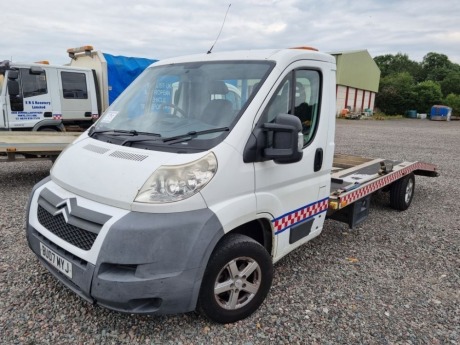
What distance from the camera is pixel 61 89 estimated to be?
988cm

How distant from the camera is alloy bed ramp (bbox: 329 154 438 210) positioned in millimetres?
4020

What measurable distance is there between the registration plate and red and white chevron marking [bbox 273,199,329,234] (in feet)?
5.15

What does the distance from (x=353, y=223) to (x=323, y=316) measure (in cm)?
165

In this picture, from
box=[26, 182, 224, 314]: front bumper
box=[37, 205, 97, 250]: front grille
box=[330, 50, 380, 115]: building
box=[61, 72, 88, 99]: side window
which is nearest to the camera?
box=[26, 182, 224, 314]: front bumper

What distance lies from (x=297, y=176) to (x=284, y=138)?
648 mm

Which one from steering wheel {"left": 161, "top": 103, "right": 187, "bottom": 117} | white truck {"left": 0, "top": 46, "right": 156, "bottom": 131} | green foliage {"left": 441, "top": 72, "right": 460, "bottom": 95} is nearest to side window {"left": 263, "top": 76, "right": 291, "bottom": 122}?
steering wheel {"left": 161, "top": 103, "right": 187, "bottom": 117}

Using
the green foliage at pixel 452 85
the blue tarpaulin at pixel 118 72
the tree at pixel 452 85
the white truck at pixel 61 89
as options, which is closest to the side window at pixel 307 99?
the white truck at pixel 61 89

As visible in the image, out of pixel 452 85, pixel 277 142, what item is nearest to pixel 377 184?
pixel 277 142

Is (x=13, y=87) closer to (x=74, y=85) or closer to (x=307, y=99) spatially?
(x=74, y=85)

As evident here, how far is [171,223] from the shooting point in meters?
2.31

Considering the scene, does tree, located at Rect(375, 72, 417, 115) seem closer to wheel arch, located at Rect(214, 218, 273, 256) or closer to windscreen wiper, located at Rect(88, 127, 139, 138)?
wheel arch, located at Rect(214, 218, 273, 256)

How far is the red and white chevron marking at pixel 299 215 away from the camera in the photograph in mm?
3063

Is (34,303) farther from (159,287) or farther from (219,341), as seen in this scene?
(219,341)

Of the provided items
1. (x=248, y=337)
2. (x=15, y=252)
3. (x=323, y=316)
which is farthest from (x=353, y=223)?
(x=15, y=252)
